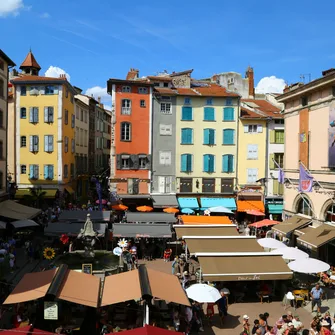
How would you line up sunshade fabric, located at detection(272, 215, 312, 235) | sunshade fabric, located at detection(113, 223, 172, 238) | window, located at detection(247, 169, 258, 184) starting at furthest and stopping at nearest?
window, located at detection(247, 169, 258, 184)
sunshade fabric, located at detection(113, 223, 172, 238)
sunshade fabric, located at detection(272, 215, 312, 235)

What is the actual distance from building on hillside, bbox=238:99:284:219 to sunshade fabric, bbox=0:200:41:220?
20.5 metres

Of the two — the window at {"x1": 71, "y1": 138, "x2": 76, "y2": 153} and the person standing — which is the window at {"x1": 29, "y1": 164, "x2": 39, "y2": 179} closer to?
the window at {"x1": 71, "y1": 138, "x2": 76, "y2": 153}

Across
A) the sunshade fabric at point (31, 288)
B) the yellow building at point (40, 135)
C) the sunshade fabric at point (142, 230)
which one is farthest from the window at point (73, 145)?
the sunshade fabric at point (31, 288)

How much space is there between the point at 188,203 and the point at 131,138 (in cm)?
845

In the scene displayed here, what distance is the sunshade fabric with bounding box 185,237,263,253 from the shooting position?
835 inches

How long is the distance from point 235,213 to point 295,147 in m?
13.6

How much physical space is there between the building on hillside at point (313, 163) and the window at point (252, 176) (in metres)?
11.2

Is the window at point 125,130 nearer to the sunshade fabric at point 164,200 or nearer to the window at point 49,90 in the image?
the sunshade fabric at point 164,200

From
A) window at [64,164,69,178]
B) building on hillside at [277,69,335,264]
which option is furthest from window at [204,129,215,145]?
window at [64,164,69,178]

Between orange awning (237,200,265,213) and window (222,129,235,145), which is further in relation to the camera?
window (222,129,235,145)

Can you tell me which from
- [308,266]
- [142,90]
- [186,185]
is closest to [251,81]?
[142,90]

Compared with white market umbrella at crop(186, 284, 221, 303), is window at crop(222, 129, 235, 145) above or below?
above

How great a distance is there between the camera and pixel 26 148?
132 ft

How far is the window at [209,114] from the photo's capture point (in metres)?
40.4
